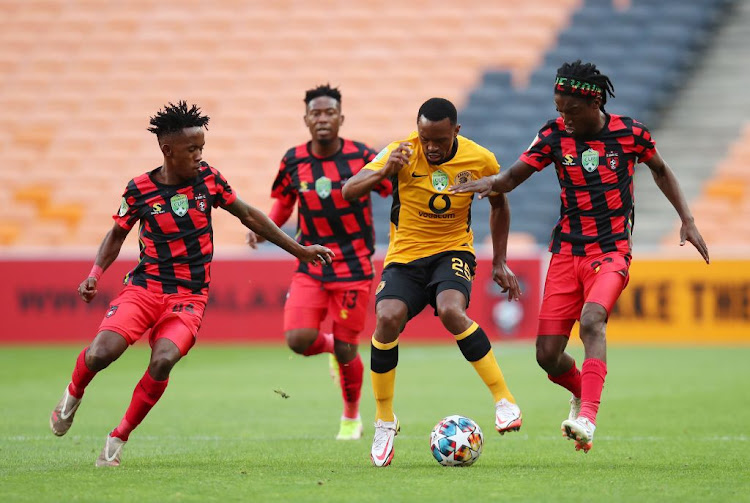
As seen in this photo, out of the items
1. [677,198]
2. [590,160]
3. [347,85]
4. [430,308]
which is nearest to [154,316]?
[590,160]

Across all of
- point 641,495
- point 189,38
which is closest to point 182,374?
point 641,495

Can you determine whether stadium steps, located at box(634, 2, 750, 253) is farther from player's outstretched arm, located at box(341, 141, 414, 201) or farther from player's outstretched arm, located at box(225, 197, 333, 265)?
player's outstretched arm, located at box(341, 141, 414, 201)

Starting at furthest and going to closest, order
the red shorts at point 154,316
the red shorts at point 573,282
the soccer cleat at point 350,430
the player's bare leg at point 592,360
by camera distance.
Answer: the soccer cleat at point 350,430
the red shorts at point 573,282
the red shorts at point 154,316
the player's bare leg at point 592,360

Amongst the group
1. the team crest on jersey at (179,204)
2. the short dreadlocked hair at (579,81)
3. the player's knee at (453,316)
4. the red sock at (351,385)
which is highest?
the short dreadlocked hair at (579,81)

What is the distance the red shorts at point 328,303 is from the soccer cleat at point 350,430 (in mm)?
619

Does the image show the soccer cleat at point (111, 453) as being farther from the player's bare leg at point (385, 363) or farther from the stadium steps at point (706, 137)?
the stadium steps at point (706, 137)

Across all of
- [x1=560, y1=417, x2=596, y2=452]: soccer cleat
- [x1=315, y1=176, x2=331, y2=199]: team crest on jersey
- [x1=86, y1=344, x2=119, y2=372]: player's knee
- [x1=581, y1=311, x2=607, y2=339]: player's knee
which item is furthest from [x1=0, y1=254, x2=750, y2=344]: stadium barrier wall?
[x1=560, y1=417, x2=596, y2=452]: soccer cleat

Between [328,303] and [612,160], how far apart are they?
8.89ft

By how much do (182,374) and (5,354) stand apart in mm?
3597

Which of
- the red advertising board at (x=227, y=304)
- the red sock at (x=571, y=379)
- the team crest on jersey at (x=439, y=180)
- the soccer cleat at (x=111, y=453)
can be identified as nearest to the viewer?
the soccer cleat at (x=111, y=453)

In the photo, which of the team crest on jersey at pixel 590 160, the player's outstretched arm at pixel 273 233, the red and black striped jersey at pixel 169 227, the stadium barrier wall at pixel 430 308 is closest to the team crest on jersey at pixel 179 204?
the red and black striped jersey at pixel 169 227

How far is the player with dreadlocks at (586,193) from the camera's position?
695 centimetres

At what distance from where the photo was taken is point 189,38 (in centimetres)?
2203

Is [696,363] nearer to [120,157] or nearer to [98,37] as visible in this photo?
[120,157]
